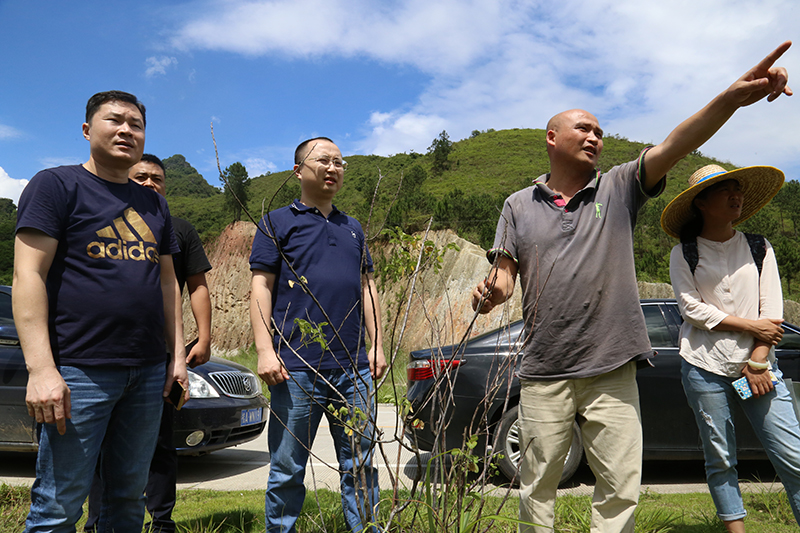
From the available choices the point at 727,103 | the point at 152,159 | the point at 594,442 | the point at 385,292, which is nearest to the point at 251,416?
the point at 152,159

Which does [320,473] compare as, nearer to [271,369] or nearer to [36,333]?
[271,369]

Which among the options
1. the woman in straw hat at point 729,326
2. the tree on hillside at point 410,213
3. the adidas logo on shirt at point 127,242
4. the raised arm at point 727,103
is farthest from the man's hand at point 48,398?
the tree on hillside at point 410,213

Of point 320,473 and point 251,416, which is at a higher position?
point 251,416

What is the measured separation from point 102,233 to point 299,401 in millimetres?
1077

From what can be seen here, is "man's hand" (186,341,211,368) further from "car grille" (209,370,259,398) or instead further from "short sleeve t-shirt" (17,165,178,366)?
"car grille" (209,370,259,398)

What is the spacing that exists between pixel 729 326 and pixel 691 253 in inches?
17.1

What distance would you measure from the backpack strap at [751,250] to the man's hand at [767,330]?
10.9 inches

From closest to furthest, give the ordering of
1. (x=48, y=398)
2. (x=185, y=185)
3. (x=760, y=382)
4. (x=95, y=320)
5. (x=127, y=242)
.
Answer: (x=48, y=398) < (x=95, y=320) < (x=127, y=242) < (x=760, y=382) < (x=185, y=185)

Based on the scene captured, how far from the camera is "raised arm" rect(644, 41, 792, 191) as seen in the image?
1823 mm

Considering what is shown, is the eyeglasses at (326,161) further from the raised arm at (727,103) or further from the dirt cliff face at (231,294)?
the dirt cliff face at (231,294)

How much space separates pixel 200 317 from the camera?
2953 millimetres

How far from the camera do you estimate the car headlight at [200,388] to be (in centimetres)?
462

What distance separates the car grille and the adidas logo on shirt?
9.43ft

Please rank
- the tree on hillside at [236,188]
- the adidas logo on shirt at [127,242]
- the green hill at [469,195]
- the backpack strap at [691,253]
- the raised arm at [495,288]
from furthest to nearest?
1. the green hill at [469,195]
2. the backpack strap at [691,253]
3. the adidas logo on shirt at [127,242]
4. the raised arm at [495,288]
5. the tree on hillside at [236,188]
